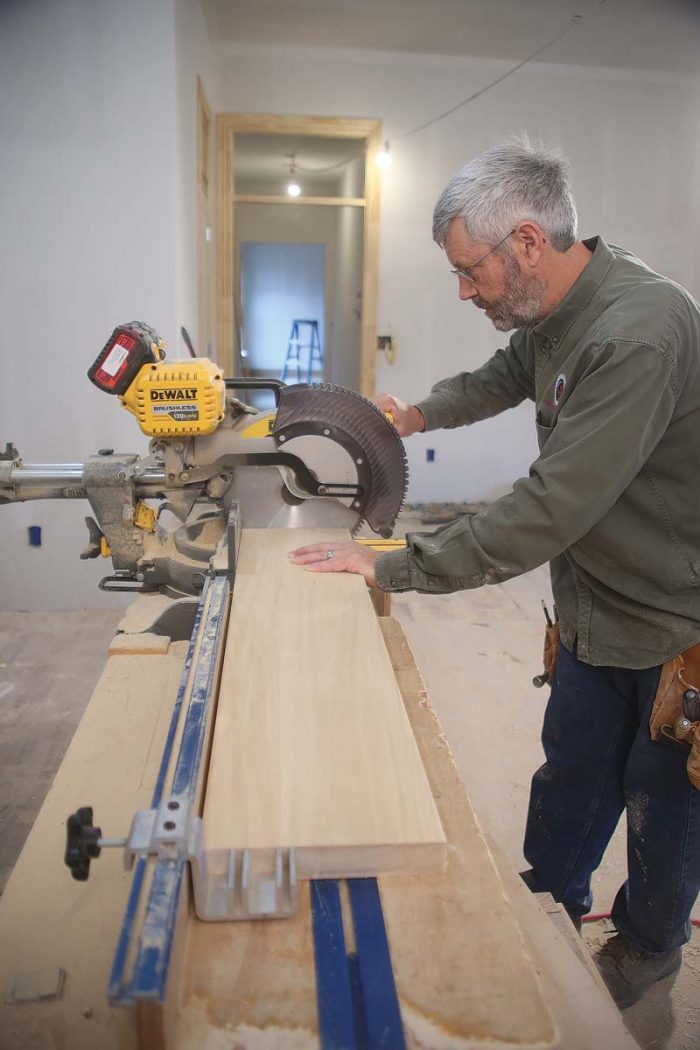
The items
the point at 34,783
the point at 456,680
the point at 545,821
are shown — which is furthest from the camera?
the point at 456,680

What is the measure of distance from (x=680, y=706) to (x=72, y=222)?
3127mm

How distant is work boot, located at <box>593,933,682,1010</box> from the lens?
4.80ft

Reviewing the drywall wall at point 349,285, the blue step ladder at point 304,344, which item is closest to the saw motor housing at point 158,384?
the drywall wall at point 349,285

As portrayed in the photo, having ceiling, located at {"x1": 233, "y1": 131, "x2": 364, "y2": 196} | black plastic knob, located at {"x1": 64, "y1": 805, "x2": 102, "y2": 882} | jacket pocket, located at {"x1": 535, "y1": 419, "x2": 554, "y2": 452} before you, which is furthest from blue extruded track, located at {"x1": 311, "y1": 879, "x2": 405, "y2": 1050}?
ceiling, located at {"x1": 233, "y1": 131, "x2": 364, "y2": 196}

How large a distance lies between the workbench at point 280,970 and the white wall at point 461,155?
499 centimetres

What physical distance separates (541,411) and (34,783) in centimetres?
189

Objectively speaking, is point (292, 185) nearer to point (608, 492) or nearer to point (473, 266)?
point (473, 266)

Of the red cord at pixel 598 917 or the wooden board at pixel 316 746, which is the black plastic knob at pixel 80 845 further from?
the red cord at pixel 598 917

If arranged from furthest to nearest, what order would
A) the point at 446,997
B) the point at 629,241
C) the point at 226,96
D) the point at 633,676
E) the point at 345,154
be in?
the point at 345,154 → the point at 629,241 → the point at 226,96 → the point at 633,676 → the point at 446,997

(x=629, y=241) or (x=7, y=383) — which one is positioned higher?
(x=629, y=241)

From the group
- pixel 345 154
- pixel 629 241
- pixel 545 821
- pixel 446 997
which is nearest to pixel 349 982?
pixel 446 997

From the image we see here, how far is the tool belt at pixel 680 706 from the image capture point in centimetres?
126

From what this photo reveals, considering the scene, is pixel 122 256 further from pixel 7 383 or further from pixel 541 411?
pixel 541 411

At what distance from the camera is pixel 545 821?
1.61m
